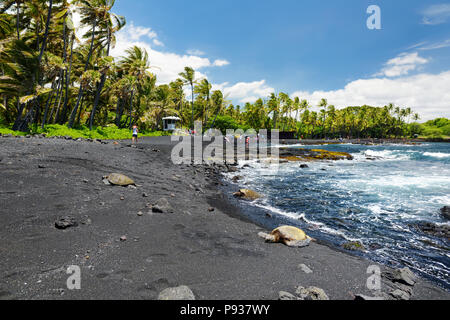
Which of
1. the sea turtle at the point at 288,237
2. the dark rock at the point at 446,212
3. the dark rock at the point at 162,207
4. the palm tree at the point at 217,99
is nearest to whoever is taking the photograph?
the sea turtle at the point at 288,237

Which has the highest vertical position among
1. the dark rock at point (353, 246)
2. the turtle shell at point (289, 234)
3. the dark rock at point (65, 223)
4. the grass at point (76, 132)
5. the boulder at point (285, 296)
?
the grass at point (76, 132)

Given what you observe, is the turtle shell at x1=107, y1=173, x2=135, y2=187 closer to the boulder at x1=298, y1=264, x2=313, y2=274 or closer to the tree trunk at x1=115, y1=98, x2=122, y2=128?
the boulder at x1=298, y1=264, x2=313, y2=274

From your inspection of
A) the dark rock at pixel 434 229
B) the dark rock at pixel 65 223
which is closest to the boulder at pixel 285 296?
the dark rock at pixel 65 223

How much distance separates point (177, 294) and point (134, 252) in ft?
4.68

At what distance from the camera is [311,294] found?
2924 mm

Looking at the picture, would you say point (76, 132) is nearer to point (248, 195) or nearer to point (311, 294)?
point (248, 195)

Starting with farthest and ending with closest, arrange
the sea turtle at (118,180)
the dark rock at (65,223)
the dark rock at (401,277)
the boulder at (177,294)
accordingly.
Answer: the sea turtle at (118,180) → the dark rock at (65,223) → the dark rock at (401,277) → the boulder at (177,294)

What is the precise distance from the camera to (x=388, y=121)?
10400 centimetres

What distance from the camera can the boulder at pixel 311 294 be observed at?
2.88 metres

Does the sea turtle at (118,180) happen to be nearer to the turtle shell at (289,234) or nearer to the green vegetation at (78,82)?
the turtle shell at (289,234)

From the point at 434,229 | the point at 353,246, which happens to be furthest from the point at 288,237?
the point at 434,229

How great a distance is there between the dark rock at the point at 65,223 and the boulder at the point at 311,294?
4.35 meters

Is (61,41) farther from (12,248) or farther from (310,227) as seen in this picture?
(310,227)

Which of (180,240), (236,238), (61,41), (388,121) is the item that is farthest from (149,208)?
(388,121)
